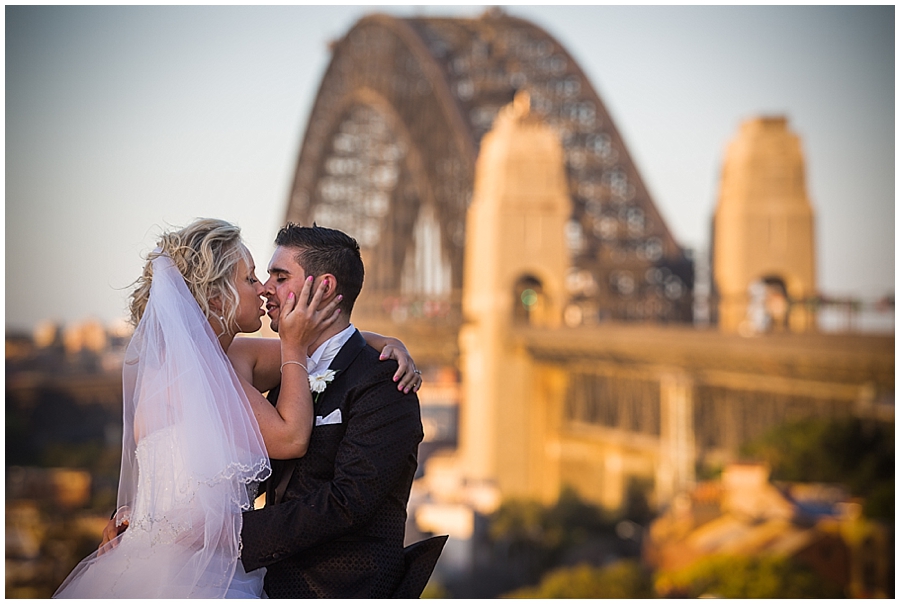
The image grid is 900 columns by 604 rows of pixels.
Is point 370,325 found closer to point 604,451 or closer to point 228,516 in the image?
point 604,451

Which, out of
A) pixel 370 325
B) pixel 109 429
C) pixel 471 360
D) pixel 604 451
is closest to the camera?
pixel 604 451

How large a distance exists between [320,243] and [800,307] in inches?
638

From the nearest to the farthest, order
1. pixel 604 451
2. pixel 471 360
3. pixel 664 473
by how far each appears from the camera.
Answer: pixel 664 473 < pixel 604 451 < pixel 471 360

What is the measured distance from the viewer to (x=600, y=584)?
52.4 ft

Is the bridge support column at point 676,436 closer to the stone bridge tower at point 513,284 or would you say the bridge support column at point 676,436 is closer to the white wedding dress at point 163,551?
the stone bridge tower at point 513,284

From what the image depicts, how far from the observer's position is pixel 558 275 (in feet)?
76.9

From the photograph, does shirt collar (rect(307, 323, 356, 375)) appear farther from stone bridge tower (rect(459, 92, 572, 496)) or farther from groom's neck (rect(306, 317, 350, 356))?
stone bridge tower (rect(459, 92, 572, 496))

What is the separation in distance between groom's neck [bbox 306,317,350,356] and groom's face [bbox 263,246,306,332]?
0.12 metres

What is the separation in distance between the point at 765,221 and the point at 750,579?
773 cm

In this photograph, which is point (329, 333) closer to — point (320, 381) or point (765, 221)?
point (320, 381)

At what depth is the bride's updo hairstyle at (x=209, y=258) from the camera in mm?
2598

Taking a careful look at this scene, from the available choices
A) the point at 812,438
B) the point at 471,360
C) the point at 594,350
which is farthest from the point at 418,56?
the point at 812,438

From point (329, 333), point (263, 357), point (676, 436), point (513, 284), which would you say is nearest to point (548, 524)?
point (676, 436)

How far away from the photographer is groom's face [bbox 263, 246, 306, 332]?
2.56 meters
